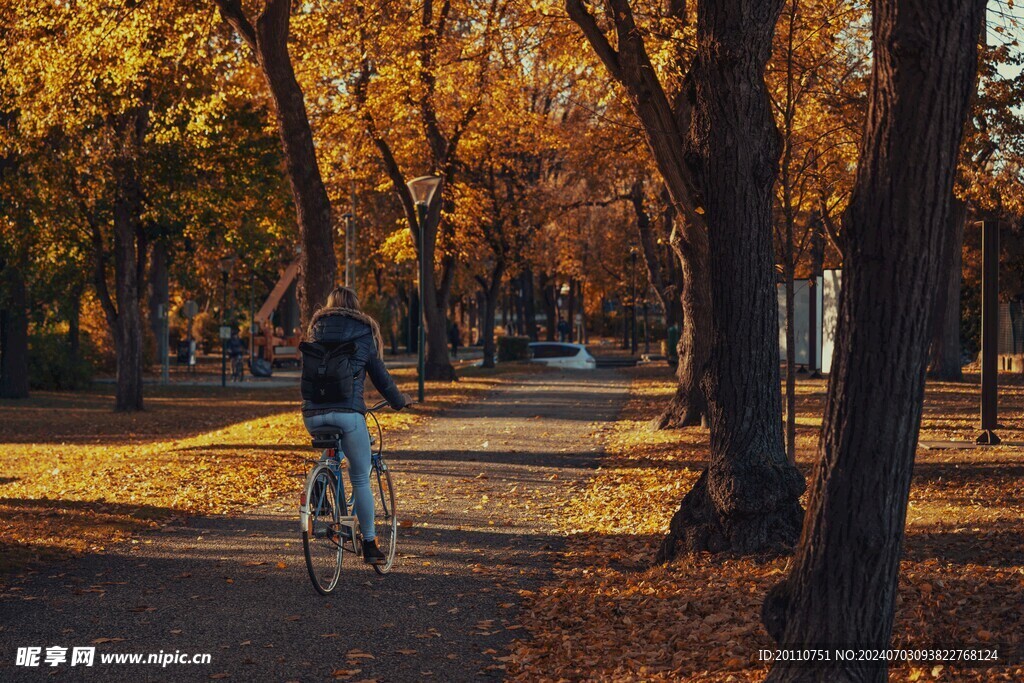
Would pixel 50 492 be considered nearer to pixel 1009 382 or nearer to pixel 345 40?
pixel 345 40

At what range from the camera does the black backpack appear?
811 centimetres

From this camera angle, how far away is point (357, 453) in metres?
8.27

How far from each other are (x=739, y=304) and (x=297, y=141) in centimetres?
953

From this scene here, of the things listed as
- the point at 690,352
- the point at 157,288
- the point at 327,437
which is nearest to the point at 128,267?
the point at 690,352

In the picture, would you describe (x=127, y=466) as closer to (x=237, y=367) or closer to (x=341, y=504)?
(x=341, y=504)

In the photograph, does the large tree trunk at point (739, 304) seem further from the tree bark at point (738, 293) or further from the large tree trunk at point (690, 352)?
the large tree trunk at point (690, 352)

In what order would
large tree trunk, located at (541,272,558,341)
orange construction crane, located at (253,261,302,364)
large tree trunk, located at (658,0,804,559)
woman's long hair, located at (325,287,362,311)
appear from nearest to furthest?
woman's long hair, located at (325,287,362,311) → large tree trunk, located at (658,0,804,559) → orange construction crane, located at (253,261,302,364) → large tree trunk, located at (541,272,558,341)

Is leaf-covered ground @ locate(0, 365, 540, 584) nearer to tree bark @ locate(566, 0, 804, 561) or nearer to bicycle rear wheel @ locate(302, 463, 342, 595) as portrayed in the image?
bicycle rear wheel @ locate(302, 463, 342, 595)

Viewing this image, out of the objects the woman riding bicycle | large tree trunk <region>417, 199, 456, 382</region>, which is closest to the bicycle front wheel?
the woman riding bicycle

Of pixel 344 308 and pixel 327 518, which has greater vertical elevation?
pixel 344 308

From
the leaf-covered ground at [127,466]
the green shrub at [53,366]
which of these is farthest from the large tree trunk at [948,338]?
the green shrub at [53,366]

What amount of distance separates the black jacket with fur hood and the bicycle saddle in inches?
4.4

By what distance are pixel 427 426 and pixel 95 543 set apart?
1131 centimetres

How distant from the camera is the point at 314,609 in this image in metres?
7.65
